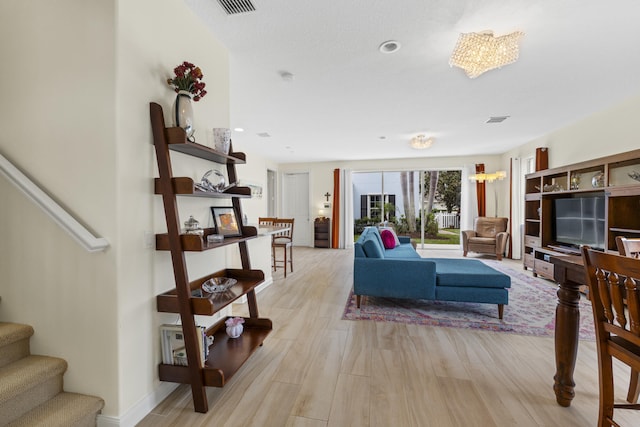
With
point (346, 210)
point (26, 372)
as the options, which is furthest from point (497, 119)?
point (26, 372)

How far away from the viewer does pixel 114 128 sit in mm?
1380

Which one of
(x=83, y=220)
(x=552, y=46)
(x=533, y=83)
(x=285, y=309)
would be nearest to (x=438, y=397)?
(x=285, y=309)

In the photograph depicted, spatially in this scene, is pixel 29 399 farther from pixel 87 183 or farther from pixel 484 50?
pixel 484 50

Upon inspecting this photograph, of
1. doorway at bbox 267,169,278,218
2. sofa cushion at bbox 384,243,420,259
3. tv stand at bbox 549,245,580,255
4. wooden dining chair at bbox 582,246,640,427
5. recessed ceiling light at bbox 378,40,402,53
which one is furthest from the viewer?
doorway at bbox 267,169,278,218

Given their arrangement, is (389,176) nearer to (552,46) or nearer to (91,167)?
(552,46)

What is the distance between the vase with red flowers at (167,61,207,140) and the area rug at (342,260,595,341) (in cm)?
237

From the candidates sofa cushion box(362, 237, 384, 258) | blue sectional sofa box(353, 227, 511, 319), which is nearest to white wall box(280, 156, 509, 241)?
blue sectional sofa box(353, 227, 511, 319)

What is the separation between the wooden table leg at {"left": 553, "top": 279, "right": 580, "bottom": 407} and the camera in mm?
1614

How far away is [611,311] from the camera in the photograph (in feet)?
4.09

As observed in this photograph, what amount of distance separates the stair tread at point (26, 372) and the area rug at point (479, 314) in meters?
2.26

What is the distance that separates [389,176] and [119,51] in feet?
24.2

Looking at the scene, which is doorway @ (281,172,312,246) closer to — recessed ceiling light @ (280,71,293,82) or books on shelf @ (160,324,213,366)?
recessed ceiling light @ (280,71,293,82)

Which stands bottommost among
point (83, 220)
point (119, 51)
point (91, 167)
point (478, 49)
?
point (83, 220)

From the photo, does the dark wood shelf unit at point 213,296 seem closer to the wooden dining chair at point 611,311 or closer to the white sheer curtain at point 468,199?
the wooden dining chair at point 611,311
